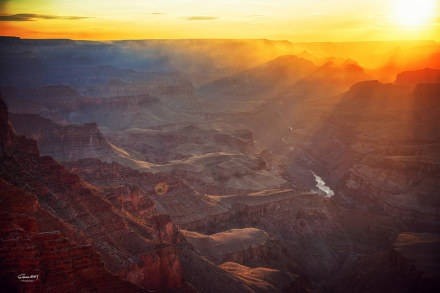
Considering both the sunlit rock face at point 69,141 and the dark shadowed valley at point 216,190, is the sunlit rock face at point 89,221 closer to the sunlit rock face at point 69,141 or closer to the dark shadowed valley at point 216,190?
the dark shadowed valley at point 216,190

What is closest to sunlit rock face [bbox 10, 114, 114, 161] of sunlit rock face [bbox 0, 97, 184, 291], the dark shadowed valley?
the dark shadowed valley

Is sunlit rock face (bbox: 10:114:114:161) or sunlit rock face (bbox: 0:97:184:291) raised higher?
sunlit rock face (bbox: 10:114:114:161)

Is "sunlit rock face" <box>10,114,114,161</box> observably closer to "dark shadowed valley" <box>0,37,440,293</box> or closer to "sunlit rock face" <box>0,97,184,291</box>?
"dark shadowed valley" <box>0,37,440,293</box>

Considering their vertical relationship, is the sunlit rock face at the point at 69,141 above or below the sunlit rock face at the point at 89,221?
above

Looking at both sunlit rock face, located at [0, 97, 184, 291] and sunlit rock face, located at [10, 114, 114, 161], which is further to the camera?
sunlit rock face, located at [10, 114, 114, 161]

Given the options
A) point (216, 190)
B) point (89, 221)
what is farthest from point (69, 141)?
point (89, 221)

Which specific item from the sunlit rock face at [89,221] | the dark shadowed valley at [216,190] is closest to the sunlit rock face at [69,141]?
the dark shadowed valley at [216,190]

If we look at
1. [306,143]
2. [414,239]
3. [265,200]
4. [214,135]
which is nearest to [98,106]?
[214,135]

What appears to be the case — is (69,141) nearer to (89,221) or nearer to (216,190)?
(216,190)

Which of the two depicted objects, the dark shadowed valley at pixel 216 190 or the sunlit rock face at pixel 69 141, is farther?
the sunlit rock face at pixel 69 141

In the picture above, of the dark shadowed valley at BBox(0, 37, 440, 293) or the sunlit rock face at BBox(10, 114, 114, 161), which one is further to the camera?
the sunlit rock face at BBox(10, 114, 114, 161)

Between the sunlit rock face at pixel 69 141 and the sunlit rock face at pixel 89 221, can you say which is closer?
the sunlit rock face at pixel 89 221
